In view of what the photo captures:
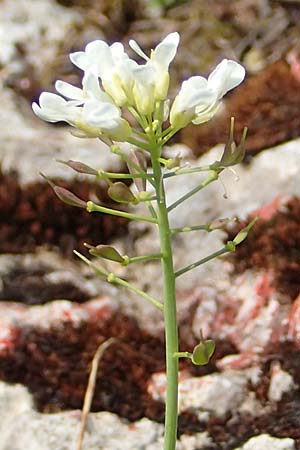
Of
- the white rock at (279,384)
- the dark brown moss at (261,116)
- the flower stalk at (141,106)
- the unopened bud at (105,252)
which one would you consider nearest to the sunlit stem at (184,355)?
the flower stalk at (141,106)

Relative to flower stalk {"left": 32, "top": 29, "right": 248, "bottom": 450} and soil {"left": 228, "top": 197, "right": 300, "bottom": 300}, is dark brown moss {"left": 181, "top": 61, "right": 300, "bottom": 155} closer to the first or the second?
→ soil {"left": 228, "top": 197, "right": 300, "bottom": 300}

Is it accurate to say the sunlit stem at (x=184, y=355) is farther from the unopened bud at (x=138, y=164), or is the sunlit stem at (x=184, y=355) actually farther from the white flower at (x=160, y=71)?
the white flower at (x=160, y=71)

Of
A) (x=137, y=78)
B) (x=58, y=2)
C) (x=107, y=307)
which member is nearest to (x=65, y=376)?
(x=107, y=307)

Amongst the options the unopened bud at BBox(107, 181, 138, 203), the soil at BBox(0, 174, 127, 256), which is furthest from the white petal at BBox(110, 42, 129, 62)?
the soil at BBox(0, 174, 127, 256)

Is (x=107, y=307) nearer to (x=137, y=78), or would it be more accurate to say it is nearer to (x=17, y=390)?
(x=17, y=390)

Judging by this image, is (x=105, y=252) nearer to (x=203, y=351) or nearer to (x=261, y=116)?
(x=203, y=351)

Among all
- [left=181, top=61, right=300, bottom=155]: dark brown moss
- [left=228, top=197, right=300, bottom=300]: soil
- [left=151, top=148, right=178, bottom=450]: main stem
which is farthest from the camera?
[left=181, top=61, right=300, bottom=155]: dark brown moss

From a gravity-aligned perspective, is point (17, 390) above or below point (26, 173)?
below
